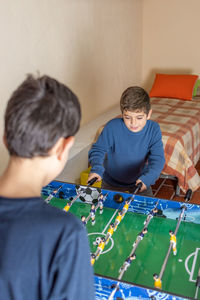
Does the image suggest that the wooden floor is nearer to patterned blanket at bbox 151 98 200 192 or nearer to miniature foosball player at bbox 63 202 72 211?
patterned blanket at bbox 151 98 200 192

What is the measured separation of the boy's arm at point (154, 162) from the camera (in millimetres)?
1988

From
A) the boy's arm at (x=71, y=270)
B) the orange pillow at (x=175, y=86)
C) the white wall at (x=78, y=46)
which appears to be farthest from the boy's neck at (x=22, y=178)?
the orange pillow at (x=175, y=86)

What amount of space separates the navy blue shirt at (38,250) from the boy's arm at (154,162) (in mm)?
1218

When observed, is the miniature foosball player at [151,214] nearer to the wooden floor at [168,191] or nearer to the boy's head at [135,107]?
the boy's head at [135,107]

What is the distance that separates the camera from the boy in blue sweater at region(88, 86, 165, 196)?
201 centimetres

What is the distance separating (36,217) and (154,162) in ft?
4.58

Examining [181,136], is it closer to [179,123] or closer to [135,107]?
[179,123]

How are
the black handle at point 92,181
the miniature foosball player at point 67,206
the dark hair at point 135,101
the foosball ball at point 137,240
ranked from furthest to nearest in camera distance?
the dark hair at point 135,101, the black handle at point 92,181, the miniature foosball player at point 67,206, the foosball ball at point 137,240

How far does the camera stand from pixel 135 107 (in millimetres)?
1980

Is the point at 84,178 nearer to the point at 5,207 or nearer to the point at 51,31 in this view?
the point at 51,31

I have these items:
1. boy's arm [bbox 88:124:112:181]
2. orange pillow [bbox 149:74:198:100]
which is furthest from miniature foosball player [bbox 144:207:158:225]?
orange pillow [bbox 149:74:198:100]

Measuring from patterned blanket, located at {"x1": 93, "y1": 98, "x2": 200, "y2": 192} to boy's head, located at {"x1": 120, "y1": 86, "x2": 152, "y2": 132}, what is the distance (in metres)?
1.18

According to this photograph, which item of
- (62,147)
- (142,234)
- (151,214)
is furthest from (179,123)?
(62,147)

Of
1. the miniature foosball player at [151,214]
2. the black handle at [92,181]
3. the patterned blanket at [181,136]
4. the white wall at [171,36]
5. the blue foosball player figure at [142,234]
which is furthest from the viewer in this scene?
the white wall at [171,36]
